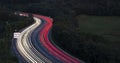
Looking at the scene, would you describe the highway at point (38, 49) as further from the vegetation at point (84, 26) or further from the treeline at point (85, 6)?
the treeline at point (85, 6)

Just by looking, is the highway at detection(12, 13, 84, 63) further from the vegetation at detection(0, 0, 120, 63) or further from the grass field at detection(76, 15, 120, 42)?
the grass field at detection(76, 15, 120, 42)

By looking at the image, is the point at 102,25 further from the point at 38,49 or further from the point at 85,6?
the point at 38,49

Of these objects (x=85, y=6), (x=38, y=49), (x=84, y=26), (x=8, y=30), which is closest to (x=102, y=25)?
(x=84, y=26)

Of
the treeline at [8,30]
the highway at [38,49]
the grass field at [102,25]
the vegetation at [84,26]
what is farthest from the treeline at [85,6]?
the highway at [38,49]

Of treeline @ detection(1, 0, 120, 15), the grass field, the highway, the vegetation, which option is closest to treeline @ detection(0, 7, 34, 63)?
the vegetation

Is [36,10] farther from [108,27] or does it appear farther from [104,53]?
[104,53]

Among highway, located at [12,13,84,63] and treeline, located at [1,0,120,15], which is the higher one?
highway, located at [12,13,84,63]
